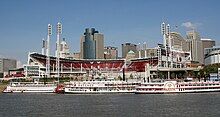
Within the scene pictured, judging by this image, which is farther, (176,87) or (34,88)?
(34,88)

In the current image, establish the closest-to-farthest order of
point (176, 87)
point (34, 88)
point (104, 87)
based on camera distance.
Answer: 1. point (176, 87)
2. point (104, 87)
3. point (34, 88)

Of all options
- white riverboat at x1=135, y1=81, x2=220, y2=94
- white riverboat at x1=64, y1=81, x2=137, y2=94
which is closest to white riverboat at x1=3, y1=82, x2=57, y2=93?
white riverboat at x1=64, y1=81, x2=137, y2=94

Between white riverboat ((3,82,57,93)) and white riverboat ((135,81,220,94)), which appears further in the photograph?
white riverboat ((3,82,57,93))

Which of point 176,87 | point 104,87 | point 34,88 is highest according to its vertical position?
point 176,87

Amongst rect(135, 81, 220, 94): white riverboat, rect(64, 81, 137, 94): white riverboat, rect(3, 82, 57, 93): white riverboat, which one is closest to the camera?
rect(135, 81, 220, 94): white riverboat

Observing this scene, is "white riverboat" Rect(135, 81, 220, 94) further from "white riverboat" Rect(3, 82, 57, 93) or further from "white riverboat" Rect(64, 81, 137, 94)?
"white riverboat" Rect(3, 82, 57, 93)

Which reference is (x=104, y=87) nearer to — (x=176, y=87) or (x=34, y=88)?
(x=176, y=87)

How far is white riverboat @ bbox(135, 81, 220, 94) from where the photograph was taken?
87.8 meters

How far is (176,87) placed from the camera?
88.2 m

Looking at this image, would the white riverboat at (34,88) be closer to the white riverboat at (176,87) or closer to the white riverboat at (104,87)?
the white riverboat at (104,87)

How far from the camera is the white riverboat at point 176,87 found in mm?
87750

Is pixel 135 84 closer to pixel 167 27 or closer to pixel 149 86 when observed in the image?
pixel 149 86

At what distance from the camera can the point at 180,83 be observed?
291 ft

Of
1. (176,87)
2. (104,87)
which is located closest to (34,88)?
(104,87)
